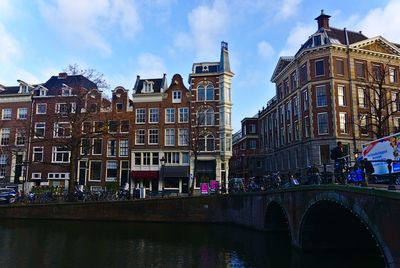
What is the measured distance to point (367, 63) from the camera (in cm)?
4988

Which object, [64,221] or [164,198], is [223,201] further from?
[64,221]

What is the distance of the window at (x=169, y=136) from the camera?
164ft

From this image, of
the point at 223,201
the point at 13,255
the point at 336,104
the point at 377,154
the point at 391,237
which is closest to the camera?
the point at 391,237

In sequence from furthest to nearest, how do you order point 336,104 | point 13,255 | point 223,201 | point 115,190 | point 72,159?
point 336,104, point 115,190, point 72,159, point 223,201, point 13,255

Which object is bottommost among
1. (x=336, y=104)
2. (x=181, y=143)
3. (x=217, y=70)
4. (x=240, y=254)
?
(x=240, y=254)

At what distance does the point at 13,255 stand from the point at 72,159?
19470 mm

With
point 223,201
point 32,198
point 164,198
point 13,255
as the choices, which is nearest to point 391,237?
point 13,255

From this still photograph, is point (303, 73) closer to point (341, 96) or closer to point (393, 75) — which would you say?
point (341, 96)

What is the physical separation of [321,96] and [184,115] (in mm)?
18512

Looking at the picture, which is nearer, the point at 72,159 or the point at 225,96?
the point at 72,159

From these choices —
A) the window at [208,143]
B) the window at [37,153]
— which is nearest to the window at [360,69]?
the window at [208,143]

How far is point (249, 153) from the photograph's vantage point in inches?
2992

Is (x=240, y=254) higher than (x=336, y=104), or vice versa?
(x=336, y=104)

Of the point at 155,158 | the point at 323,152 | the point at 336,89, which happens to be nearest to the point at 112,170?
the point at 155,158
